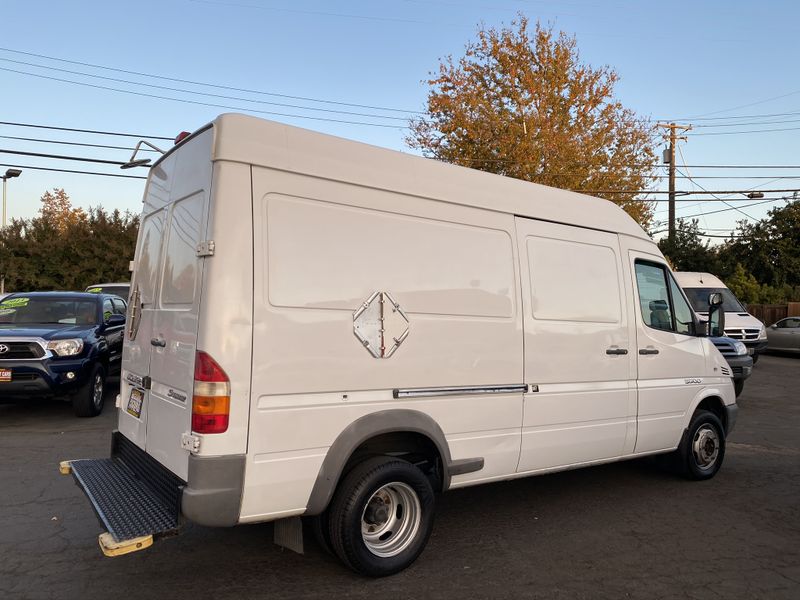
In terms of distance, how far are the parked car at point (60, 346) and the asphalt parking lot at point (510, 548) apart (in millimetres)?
1847

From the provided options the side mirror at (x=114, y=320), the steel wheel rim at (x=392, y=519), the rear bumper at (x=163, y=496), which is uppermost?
the side mirror at (x=114, y=320)

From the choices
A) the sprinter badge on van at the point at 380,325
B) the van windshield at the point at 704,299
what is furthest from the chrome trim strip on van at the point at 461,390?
the van windshield at the point at 704,299

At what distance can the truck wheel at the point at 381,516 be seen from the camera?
3723 mm

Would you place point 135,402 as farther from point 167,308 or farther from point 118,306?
point 118,306

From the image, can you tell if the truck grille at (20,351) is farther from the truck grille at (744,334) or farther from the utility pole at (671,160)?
the utility pole at (671,160)

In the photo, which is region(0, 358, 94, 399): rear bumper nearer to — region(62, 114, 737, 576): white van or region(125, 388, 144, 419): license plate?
region(62, 114, 737, 576): white van

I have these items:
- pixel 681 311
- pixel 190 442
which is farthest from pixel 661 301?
pixel 190 442

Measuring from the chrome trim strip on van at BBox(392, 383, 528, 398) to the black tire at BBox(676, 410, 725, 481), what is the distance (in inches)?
97.4

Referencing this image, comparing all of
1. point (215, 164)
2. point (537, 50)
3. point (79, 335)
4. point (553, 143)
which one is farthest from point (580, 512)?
point (537, 50)

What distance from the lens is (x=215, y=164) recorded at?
11.5 feet

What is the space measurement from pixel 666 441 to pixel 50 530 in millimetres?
5107

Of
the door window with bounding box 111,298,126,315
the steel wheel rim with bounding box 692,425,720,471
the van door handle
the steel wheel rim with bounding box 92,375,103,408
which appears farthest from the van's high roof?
the door window with bounding box 111,298,126,315

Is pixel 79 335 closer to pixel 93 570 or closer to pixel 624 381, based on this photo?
pixel 93 570

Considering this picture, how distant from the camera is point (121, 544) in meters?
3.17
